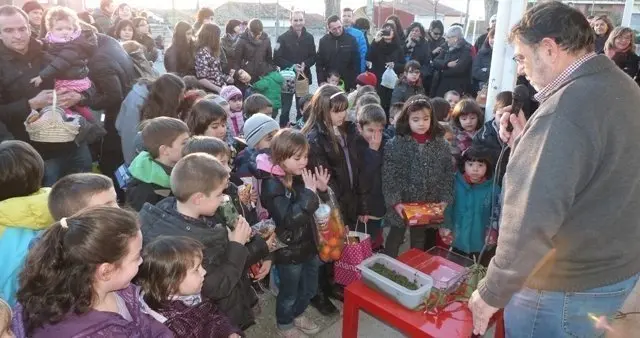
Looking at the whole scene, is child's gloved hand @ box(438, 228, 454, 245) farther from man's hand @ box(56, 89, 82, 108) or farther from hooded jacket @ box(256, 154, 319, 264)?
man's hand @ box(56, 89, 82, 108)

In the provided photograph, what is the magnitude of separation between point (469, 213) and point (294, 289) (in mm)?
1521

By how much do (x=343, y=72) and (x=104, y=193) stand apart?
232 inches

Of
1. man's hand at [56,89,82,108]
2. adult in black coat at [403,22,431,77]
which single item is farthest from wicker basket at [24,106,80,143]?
adult in black coat at [403,22,431,77]

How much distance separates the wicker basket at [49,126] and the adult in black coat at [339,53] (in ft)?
15.1

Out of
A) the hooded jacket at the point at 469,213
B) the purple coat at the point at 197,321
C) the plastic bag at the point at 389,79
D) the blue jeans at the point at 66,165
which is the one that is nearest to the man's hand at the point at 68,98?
the blue jeans at the point at 66,165

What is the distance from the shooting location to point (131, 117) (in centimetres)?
397

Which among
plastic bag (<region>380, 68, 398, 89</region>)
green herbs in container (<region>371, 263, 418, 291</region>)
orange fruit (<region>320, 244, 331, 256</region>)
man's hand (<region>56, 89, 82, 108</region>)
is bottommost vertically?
orange fruit (<region>320, 244, 331, 256</region>)

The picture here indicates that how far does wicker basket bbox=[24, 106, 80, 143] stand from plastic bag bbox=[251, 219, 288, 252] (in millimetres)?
1720

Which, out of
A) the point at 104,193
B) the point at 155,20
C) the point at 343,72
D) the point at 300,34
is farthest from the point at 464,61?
the point at 155,20

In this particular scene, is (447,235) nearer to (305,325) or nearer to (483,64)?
(305,325)

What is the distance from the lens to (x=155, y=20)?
17.4 meters

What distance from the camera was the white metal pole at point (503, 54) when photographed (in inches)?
170

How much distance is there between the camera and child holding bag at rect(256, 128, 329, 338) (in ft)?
9.68

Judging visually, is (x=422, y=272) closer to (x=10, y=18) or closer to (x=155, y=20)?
(x=10, y=18)
